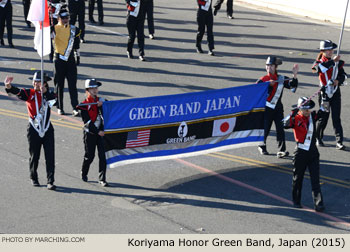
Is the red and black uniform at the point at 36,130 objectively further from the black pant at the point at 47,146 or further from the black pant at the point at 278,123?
the black pant at the point at 278,123

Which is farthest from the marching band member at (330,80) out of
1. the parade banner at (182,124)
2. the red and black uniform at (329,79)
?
the parade banner at (182,124)

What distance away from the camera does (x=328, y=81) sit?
13.6m

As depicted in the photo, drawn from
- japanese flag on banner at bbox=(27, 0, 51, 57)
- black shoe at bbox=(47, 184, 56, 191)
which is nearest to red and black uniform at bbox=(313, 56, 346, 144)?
japanese flag on banner at bbox=(27, 0, 51, 57)

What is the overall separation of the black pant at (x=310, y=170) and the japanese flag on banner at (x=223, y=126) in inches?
75.4

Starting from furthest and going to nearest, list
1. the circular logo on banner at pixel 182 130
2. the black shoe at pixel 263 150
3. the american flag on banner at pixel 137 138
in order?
the black shoe at pixel 263 150, the circular logo on banner at pixel 182 130, the american flag on banner at pixel 137 138

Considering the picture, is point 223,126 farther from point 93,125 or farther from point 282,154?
point 93,125

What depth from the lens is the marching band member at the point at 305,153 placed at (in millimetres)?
10672

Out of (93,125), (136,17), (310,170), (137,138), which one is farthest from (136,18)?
(310,170)

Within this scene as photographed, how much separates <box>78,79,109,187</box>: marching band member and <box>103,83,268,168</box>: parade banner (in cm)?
11

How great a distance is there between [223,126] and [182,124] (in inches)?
34.6

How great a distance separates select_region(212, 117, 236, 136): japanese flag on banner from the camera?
40.1ft

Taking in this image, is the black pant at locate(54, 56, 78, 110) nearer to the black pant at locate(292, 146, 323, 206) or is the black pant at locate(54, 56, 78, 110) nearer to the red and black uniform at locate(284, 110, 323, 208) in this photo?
the red and black uniform at locate(284, 110, 323, 208)

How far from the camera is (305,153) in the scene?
10695 millimetres

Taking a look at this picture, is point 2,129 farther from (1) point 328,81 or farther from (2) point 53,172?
(1) point 328,81
